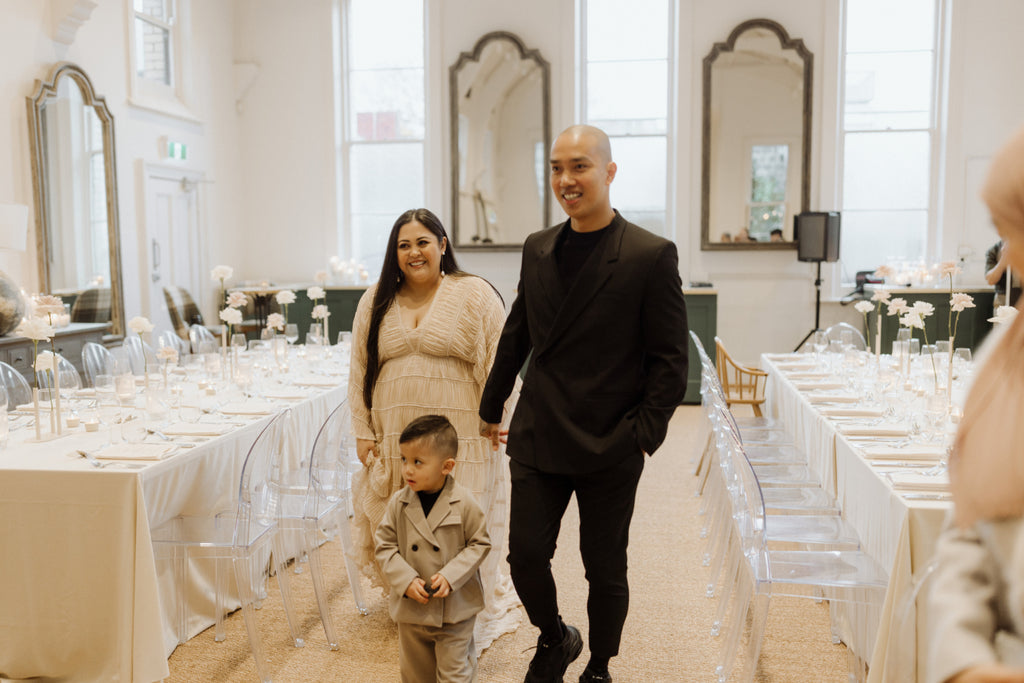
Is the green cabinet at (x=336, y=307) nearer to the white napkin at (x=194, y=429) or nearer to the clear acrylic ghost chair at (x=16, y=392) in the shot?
the clear acrylic ghost chair at (x=16, y=392)

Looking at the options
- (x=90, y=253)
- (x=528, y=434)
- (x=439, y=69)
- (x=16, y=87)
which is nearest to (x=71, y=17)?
(x=16, y=87)

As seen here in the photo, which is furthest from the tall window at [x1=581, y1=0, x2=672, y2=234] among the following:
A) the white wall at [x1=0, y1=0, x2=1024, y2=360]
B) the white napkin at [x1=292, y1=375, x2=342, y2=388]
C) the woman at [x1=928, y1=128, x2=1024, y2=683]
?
the woman at [x1=928, y1=128, x2=1024, y2=683]

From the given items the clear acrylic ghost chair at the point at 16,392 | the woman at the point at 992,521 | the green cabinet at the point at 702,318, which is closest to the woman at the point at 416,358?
the clear acrylic ghost chair at the point at 16,392

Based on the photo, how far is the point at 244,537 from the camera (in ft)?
10.5

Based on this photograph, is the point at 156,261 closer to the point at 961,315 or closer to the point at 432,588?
the point at 432,588

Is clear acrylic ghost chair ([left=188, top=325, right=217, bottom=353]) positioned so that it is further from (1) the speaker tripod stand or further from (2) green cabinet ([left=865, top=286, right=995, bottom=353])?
(2) green cabinet ([left=865, top=286, right=995, bottom=353])

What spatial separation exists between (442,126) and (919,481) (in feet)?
27.3

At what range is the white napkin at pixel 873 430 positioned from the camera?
3.75 meters

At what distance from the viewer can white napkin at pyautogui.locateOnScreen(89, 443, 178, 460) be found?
3166mm

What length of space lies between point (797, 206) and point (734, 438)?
7.15 metres

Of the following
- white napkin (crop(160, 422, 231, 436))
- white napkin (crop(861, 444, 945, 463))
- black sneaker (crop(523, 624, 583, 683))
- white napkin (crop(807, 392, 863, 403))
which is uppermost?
white napkin (crop(160, 422, 231, 436))

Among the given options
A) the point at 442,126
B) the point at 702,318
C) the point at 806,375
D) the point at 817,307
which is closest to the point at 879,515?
the point at 806,375

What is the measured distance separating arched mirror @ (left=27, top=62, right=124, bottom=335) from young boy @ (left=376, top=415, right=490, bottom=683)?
6053mm

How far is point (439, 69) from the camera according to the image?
10266 millimetres
